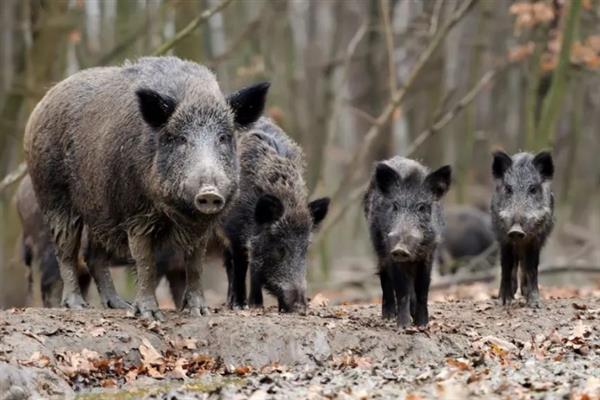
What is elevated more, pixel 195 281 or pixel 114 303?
pixel 195 281

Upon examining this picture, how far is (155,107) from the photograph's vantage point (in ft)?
35.1

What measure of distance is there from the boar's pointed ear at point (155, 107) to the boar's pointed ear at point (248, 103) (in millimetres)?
574

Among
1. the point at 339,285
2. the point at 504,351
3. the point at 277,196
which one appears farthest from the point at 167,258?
the point at 339,285

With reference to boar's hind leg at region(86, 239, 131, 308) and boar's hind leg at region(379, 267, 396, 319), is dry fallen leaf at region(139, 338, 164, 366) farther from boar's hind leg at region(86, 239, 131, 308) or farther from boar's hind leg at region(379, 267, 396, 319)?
boar's hind leg at region(379, 267, 396, 319)

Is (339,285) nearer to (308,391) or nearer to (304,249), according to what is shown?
(304,249)

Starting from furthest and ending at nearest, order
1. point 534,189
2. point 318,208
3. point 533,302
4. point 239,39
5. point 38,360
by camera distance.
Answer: point 239,39 → point 534,189 → point 533,302 → point 318,208 → point 38,360

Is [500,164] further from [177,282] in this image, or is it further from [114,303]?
[114,303]

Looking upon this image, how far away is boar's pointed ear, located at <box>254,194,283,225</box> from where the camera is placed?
40.2ft

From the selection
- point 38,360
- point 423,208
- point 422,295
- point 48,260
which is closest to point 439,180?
point 423,208

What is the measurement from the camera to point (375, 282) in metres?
21.6

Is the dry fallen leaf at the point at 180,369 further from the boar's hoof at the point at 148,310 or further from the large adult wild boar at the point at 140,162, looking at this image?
the large adult wild boar at the point at 140,162

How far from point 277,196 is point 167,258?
177 cm

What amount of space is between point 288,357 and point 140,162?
2.13 m

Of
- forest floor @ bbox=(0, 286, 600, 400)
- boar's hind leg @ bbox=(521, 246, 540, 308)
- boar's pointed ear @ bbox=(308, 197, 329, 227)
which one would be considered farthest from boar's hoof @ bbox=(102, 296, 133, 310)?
boar's hind leg @ bbox=(521, 246, 540, 308)
